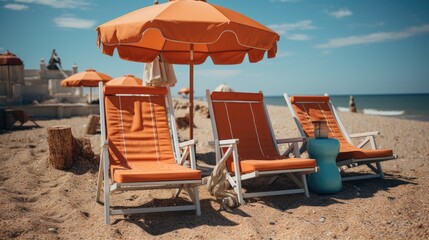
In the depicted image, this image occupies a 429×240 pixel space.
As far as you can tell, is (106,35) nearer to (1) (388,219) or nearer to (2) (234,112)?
(2) (234,112)

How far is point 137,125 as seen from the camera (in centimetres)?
425

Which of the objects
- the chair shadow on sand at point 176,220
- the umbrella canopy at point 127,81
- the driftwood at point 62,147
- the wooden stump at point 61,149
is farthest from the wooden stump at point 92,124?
the chair shadow on sand at point 176,220

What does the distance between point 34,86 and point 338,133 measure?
1671cm

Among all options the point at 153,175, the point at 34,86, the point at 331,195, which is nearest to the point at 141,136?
the point at 153,175

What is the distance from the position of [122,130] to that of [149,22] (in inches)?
51.0

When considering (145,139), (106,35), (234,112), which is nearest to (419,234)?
(234,112)

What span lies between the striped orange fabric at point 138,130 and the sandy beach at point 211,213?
443 millimetres

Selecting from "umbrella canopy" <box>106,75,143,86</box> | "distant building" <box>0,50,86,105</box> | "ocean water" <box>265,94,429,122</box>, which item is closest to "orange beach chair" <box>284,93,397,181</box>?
"umbrella canopy" <box>106,75,143,86</box>

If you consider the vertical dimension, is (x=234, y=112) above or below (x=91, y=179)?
above

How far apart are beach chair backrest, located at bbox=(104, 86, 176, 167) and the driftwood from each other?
1.06 meters

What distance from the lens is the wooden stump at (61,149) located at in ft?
16.2

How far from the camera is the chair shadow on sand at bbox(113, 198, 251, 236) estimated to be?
3.19 m

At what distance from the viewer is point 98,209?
3641mm

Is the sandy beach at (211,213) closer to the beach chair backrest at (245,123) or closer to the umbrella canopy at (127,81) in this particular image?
the beach chair backrest at (245,123)
